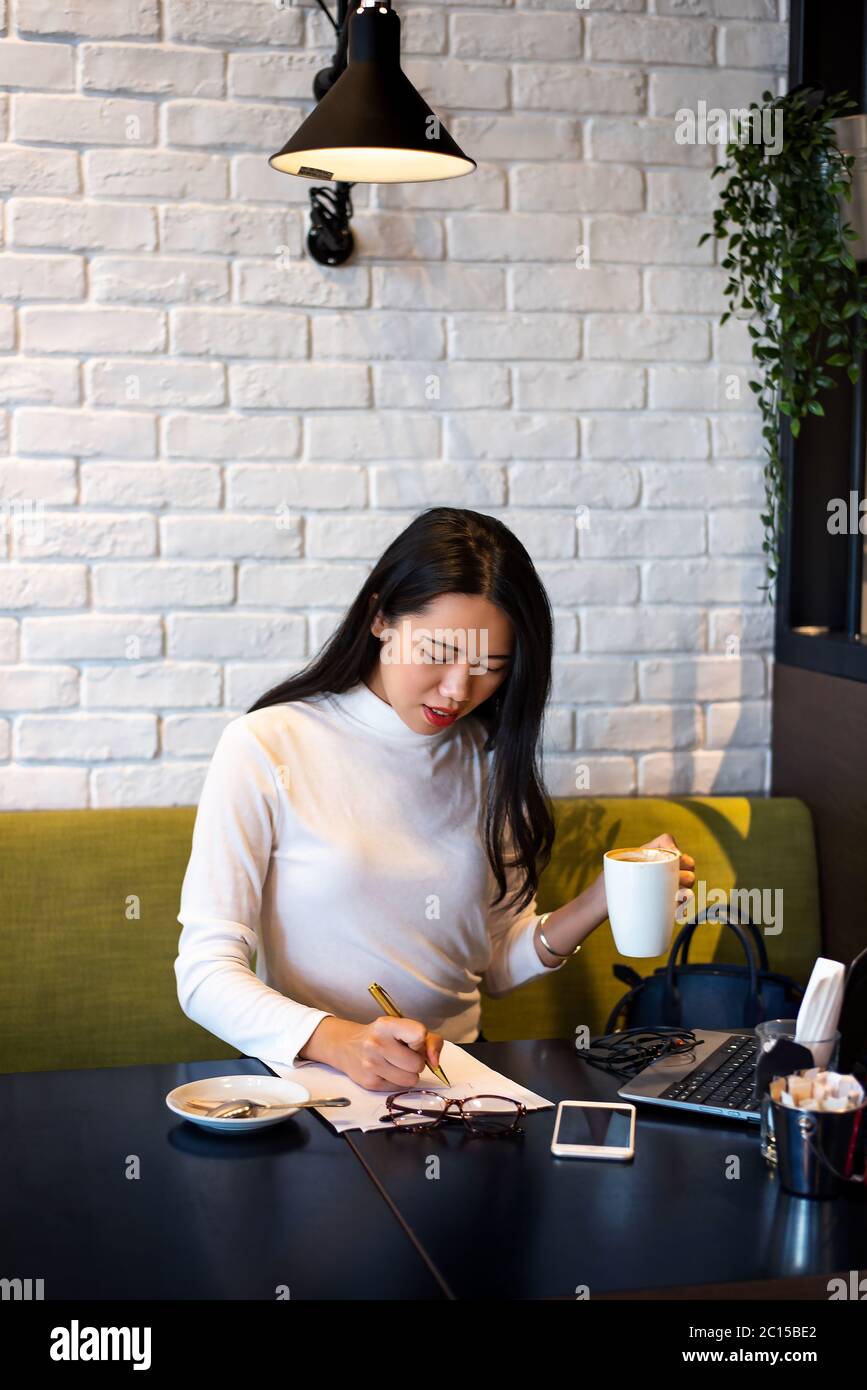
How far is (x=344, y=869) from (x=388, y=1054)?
0.38 m

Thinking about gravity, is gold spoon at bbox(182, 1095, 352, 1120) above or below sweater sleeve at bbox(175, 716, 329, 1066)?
below

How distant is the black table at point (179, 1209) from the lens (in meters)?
0.99

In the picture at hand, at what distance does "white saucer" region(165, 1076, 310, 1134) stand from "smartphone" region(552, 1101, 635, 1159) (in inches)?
9.8

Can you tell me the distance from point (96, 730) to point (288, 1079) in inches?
36.8

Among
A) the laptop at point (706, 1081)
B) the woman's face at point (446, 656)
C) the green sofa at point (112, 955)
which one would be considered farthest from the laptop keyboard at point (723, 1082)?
the green sofa at point (112, 955)

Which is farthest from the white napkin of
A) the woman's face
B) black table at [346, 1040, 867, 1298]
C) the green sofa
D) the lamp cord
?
the lamp cord

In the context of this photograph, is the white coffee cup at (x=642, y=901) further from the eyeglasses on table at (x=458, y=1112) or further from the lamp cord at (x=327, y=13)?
the lamp cord at (x=327, y=13)

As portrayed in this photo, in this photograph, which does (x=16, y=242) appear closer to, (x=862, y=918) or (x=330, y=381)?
(x=330, y=381)

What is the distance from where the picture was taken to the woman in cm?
165

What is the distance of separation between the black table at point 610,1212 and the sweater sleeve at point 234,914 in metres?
0.24

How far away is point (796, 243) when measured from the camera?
2086mm

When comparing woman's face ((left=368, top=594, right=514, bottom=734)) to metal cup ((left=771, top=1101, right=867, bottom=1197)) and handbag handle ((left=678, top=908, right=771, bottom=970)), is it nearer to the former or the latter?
handbag handle ((left=678, top=908, right=771, bottom=970))

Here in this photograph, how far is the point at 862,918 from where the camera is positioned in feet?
7.14

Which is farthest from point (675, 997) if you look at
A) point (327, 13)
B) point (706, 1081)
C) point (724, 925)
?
point (327, 13)
